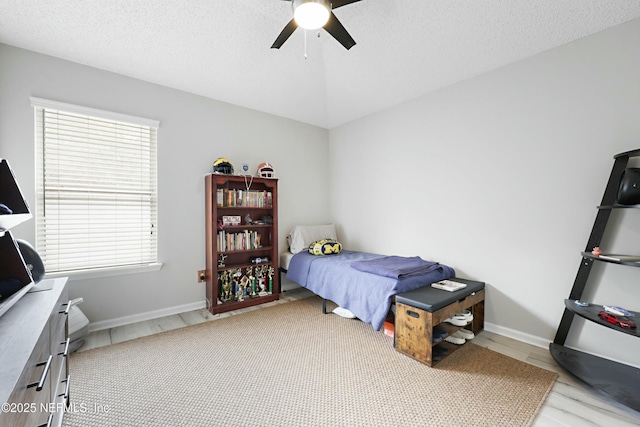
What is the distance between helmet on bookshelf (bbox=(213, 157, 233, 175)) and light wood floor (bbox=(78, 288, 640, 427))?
1.63 meters

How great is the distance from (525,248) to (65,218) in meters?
4.22

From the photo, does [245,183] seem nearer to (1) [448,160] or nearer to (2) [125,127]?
(2) [125,127]

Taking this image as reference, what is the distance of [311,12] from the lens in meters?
1.66

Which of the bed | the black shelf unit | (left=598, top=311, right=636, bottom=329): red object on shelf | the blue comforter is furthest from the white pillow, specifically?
(left=598, top=311, right=636, bottom=329): red object on shelf

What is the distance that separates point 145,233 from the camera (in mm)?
2906

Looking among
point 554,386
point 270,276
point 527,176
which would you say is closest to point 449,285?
point 554,386

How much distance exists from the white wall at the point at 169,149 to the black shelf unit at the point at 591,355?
3085 millimetres

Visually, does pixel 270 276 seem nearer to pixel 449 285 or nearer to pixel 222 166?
pixel 222 166

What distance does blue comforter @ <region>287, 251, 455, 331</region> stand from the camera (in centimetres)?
236

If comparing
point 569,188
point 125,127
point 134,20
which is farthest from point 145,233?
point 569,188

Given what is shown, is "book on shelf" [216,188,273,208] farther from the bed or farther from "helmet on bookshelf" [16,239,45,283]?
"helmet on bookshelf" [16,239,45,283]

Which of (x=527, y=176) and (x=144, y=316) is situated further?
(x=144, y=316)

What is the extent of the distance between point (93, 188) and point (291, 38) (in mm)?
2362

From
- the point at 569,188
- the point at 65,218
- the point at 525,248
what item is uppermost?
the point at 569,188
